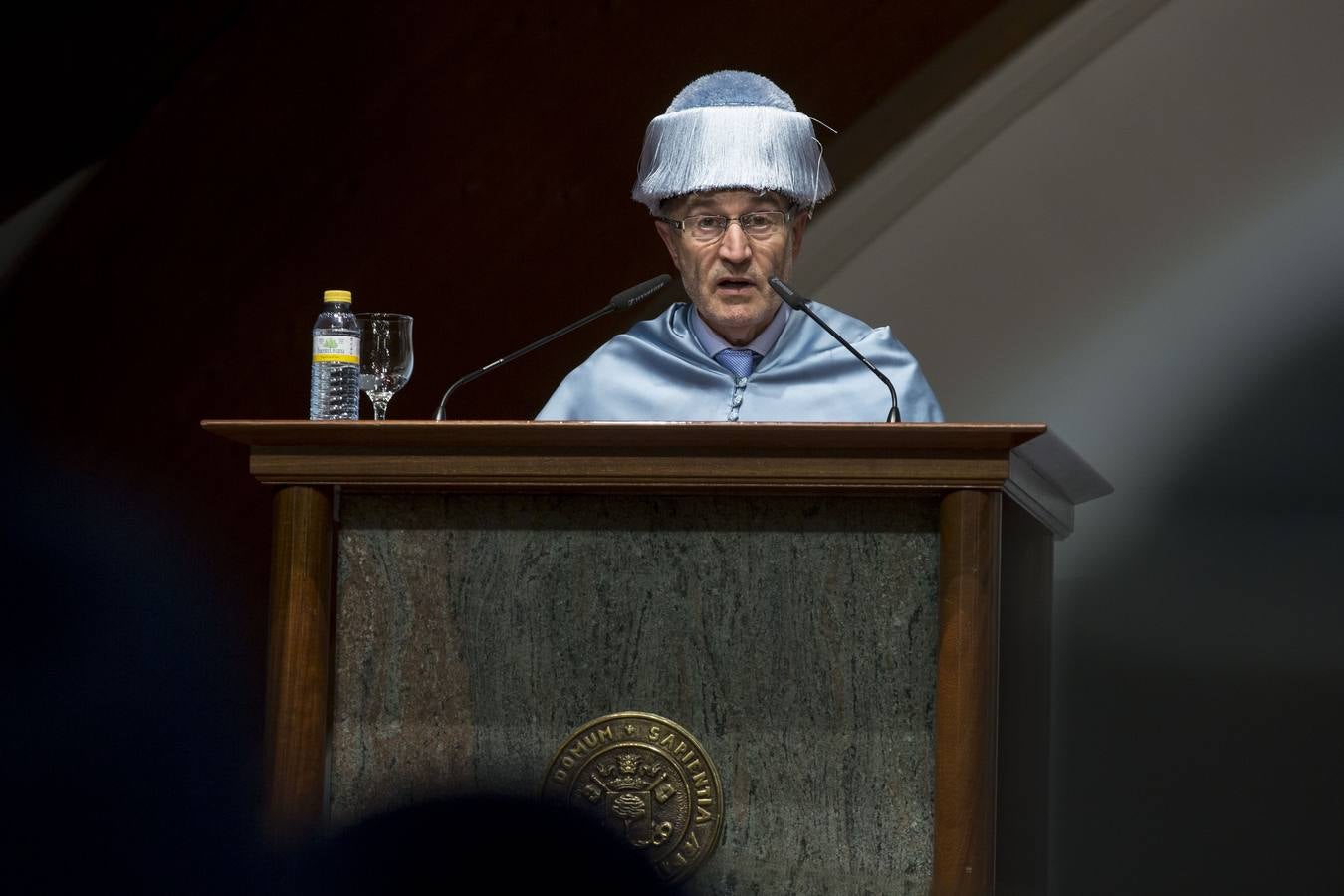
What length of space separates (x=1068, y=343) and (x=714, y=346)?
1.11 m

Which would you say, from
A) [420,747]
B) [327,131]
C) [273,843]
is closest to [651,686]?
[420,747]

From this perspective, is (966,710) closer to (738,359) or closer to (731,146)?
(738,359)

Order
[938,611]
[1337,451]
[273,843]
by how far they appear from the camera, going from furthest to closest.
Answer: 1. [1337,451]
2. [938,611]
3. [273,843]

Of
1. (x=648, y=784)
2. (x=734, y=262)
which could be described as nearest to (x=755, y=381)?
(x=734, y=262)

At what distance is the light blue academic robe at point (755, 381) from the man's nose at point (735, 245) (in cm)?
16

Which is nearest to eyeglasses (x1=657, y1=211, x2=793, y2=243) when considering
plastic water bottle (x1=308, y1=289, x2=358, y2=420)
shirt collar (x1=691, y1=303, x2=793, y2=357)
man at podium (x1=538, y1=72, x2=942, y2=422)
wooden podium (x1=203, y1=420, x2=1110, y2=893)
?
man at podium (x1=538, y1=72, x2=942, y2=422)

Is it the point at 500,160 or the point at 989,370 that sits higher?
the point at 500,160

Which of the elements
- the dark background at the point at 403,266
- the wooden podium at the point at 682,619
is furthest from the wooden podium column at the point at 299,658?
the dark background at the point at 403,266

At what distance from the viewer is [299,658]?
193cm

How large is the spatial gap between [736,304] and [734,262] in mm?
75

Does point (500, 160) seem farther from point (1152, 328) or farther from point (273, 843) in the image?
Answer: point (273, 843)

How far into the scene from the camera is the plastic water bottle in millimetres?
2260

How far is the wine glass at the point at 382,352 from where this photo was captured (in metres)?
2.49

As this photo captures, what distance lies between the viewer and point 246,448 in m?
3.65
